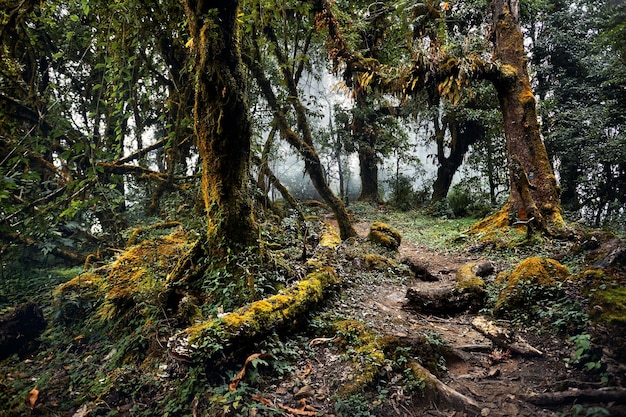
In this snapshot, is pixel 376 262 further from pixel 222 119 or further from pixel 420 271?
pixel 222 119

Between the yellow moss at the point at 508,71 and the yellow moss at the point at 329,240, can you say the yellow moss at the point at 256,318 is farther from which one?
the yellow moss at the point at 508,71

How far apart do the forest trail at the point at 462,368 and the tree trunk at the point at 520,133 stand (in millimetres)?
4663

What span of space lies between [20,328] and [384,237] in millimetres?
7217

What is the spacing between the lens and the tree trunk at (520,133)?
738 centimetres

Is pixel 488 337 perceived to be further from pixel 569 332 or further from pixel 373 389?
pixel 373 389

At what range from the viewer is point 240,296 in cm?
385

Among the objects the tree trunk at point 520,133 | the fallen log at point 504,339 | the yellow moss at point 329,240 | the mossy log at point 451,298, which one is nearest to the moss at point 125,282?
the yellow moss at point 329,240

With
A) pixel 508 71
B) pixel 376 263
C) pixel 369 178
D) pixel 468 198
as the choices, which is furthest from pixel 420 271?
pixel 369 178

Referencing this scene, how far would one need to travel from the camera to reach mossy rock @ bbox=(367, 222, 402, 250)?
27.5 ft

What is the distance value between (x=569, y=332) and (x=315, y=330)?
2.48 m

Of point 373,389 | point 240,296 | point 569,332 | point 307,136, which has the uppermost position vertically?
point 307,136

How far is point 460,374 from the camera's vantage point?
2967 millimetres

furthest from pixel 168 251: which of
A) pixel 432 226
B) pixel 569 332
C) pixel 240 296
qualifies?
pixel 432 226

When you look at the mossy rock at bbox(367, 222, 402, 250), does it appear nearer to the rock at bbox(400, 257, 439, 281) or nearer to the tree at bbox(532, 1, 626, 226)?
the rock at bbox(400, 257, 439, 281)
